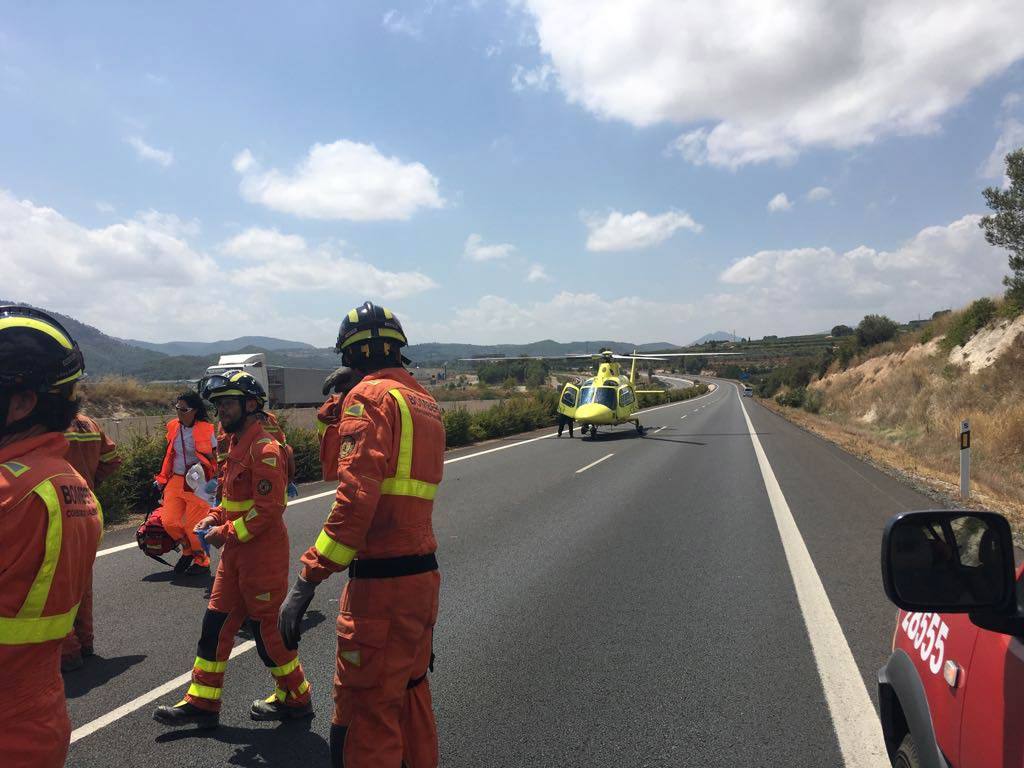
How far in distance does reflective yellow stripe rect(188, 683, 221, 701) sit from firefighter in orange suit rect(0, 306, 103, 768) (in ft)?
6.13

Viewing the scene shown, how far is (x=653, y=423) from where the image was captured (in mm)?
30766

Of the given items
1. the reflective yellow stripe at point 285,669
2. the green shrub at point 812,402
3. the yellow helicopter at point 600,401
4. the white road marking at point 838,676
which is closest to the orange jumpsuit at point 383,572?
the reflective yellow stripe at point 285,669

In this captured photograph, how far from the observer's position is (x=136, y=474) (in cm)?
1027

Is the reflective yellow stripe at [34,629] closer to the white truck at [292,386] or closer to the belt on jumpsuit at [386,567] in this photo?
the belt on jumpsuit at [386,567]

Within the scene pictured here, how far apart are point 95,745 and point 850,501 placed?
10.6 metres

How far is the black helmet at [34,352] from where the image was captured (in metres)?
1.99

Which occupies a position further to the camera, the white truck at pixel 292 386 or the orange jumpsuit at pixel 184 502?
the white truck at pixel 292 386

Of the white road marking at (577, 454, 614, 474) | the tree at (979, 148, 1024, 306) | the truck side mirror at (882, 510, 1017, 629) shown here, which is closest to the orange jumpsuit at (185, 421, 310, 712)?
the truck side mirror at (882, 510, 1017, 629)

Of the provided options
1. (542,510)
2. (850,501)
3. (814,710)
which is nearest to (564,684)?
(814,710)

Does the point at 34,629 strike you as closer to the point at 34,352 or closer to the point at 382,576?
the point at 34,352

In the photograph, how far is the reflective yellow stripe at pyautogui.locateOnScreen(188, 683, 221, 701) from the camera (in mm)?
3666

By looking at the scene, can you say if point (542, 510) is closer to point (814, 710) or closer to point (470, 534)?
point (470, 534)

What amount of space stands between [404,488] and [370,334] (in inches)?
29.1

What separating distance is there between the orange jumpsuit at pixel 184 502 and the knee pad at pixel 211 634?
275 centimetres
